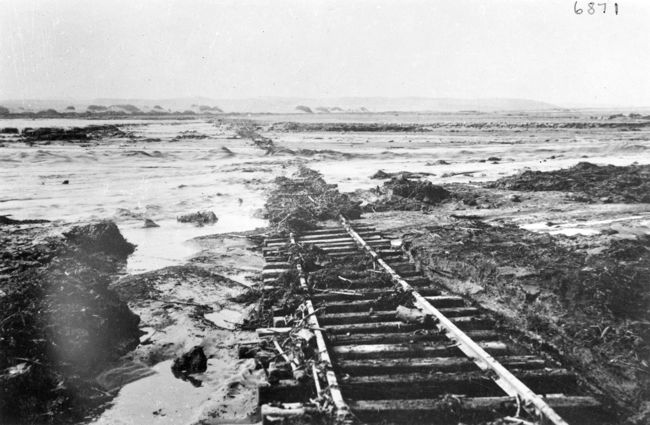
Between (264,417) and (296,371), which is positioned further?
(296,371)

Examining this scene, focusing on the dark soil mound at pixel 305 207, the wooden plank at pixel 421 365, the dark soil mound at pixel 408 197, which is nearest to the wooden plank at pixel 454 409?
the wooden plank at pixel 421 365

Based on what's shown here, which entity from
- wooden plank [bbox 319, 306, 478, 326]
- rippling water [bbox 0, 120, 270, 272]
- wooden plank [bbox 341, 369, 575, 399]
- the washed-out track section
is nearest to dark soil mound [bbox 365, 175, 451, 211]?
rippling water [bbox 0, 120, 270, 272]

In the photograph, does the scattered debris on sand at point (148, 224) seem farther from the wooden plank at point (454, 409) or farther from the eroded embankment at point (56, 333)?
the wooden plank at point (454, 409)

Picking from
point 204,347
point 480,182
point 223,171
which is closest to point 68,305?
point 204,347

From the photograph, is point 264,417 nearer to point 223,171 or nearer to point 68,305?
point 68,305

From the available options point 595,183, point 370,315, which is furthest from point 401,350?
point 595,183

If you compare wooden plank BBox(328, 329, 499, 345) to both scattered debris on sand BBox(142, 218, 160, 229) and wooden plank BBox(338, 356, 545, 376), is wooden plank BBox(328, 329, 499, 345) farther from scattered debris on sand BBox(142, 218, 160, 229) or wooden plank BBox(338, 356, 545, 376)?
scattered debris on sand BBox(142, 218, 160, 229)

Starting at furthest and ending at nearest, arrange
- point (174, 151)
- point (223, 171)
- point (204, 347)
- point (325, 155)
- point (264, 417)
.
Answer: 1. point (174, 151)
2. point (325, 155)
3. point (223, 171)
4. point (204, 347)
5. point (264, 417)
